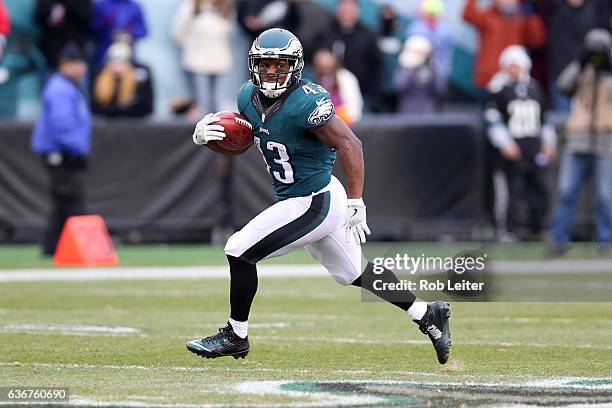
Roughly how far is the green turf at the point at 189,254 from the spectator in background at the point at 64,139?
0.54 m

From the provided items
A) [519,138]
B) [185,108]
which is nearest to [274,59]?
[519,138]

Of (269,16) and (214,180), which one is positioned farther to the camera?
(269,16)

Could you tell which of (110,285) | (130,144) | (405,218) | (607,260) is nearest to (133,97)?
(130,144)

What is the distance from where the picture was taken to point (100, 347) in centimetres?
702

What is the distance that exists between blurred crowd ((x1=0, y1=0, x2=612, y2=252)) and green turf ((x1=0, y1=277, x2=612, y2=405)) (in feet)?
13.4

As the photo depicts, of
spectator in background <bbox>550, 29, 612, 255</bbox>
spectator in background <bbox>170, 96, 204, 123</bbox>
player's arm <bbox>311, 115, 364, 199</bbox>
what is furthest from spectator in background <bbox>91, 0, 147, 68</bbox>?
player's arm <bbox>311, 115, 364, 199</bbox>

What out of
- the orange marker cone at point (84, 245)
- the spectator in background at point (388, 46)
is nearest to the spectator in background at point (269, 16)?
the spectator in background at point (388, 46)

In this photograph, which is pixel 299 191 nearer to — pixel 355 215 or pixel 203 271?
pixel 355 215

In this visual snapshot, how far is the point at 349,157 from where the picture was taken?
6.23 meters

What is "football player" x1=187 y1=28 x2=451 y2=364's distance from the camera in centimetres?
628

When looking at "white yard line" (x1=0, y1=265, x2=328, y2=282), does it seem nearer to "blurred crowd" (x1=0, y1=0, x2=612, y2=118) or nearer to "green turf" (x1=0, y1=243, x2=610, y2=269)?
"green turf" (x1=0, y1=243, x2=610, y2=269)

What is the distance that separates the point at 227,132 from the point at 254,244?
0.58 meters

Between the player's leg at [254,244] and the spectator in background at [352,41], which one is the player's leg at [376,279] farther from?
the spectator in background at [352,41]

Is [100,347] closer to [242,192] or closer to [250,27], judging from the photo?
[242,192]
